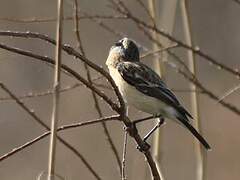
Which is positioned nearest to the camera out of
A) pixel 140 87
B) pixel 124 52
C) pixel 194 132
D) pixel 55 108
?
pixel 55 108

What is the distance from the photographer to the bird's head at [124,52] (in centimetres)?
375

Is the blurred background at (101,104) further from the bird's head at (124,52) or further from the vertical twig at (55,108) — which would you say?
the vertical twig at (55,108)

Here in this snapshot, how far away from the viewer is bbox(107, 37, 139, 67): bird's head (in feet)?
12.3

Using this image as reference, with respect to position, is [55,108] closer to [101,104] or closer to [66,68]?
[66,68]

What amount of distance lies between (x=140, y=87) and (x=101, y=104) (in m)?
6.96

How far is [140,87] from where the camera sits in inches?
144

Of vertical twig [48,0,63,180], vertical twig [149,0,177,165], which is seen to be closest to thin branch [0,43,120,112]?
vertical twig [48,0,63,180]

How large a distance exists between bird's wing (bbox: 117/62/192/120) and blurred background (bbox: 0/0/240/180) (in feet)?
16.7

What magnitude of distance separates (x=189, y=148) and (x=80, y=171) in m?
2.27

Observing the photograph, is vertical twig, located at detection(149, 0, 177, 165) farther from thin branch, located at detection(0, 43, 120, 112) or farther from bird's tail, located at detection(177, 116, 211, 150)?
thin branch, located at detection(0, 43, 120, 112)

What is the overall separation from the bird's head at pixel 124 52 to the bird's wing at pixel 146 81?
2.2 inches

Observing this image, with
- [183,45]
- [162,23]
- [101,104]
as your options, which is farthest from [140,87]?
[101,104]

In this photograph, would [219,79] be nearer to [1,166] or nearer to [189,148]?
[189,148]

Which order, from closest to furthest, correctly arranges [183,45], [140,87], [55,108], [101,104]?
[55,108] < [183,45] < [140,87] < [101,104]
